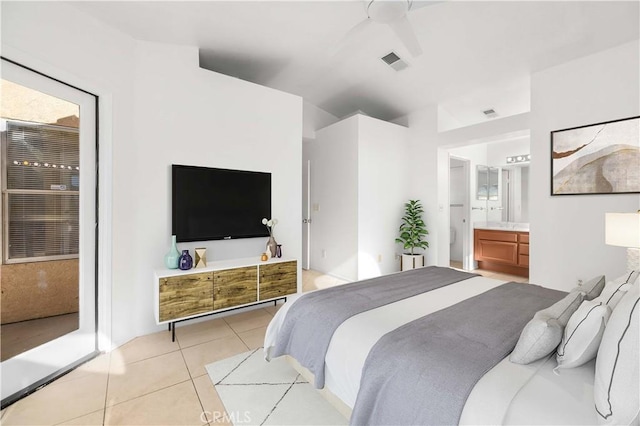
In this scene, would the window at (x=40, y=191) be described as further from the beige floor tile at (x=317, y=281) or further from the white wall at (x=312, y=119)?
the white wall at (x=312, y=119)

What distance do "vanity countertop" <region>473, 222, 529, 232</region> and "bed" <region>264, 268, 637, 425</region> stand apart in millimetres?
4092

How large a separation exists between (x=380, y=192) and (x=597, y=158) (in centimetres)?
262

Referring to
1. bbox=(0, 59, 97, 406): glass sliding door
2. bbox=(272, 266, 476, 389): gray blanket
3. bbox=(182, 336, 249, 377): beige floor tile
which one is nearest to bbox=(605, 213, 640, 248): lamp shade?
bbox=(272, 266, 476, 389): gray blanket

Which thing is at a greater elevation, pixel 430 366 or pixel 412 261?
pixel 430 366

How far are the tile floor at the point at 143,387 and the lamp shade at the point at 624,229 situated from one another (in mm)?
3071

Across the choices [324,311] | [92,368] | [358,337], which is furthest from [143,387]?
[358,337]

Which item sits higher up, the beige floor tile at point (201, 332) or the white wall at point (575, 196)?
the white wall at point (575, 196)

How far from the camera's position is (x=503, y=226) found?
542cm

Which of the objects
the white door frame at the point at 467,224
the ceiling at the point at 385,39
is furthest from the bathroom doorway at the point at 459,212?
the ceiling at the point at 385,39

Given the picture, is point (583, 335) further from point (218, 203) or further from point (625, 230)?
point (218, 203)

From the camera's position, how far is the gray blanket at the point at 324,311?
1.57m

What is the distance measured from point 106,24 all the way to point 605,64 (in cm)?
497

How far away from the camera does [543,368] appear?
1136 millimetres

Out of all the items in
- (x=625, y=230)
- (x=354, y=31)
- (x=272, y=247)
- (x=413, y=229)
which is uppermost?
(x=354, y=31)
